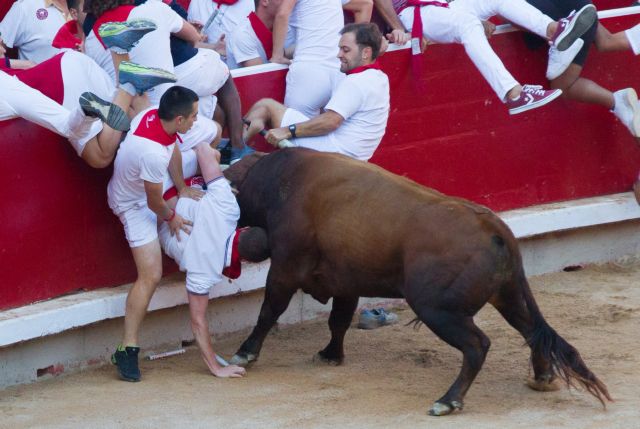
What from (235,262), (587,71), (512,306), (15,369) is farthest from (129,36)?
(587,71)

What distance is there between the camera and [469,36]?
9148mm

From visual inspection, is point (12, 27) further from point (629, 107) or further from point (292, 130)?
point (629, 107)

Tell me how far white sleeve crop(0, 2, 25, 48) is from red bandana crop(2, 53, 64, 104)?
53.6 inches

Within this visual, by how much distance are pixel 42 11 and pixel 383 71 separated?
2211 mm

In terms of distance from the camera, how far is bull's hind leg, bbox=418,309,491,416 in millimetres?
6957

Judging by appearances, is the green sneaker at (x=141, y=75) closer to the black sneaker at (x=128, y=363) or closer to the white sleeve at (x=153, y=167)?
the white sleeve at (x=153, y=167)

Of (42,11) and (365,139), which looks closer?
(365,139)

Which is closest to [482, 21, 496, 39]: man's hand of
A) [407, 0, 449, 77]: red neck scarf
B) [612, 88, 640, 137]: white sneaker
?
[407, 0, 449, 77]: red neck scarf

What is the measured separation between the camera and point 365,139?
27.6 feet

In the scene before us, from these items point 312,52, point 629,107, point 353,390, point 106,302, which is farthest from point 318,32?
point 629,107

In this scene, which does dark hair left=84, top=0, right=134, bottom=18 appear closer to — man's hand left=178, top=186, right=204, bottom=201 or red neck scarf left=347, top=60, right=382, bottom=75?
man's hand left=178, top=186, right=204, bottom=201

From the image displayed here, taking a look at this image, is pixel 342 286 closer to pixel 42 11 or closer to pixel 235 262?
pixel 235 262

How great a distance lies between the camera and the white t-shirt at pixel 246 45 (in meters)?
8.98

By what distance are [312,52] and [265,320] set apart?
6.07 ft
